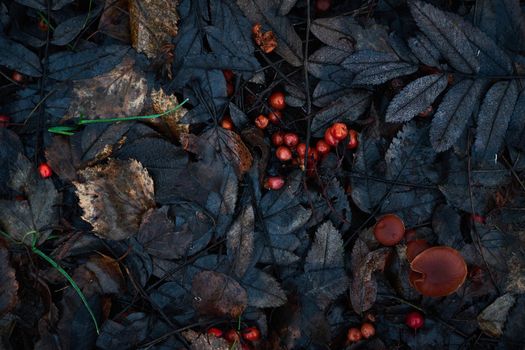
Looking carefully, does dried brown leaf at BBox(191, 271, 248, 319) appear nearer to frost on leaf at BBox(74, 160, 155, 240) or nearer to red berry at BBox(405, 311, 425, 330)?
frost on leaf at BBox(74, 160, 155, 240)

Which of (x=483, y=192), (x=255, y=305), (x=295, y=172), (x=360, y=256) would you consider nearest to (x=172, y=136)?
(x=295, y=172)

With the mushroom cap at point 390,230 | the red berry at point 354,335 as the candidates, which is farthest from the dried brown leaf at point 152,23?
the red berry at point 354,335

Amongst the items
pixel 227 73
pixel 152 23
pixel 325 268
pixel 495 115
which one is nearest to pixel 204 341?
pixel 325 268

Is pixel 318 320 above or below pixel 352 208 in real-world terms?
below

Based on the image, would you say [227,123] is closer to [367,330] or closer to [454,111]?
[454,111]

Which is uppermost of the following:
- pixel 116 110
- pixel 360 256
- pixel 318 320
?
pixel 116 110

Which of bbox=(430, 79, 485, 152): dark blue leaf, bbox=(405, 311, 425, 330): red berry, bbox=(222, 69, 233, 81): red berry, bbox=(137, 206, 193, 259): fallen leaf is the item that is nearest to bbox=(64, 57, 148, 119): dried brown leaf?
bbox=(222, 69, 233, 81): red berry

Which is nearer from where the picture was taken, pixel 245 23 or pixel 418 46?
pixel 418 46

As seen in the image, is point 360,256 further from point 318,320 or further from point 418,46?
point 418,46
